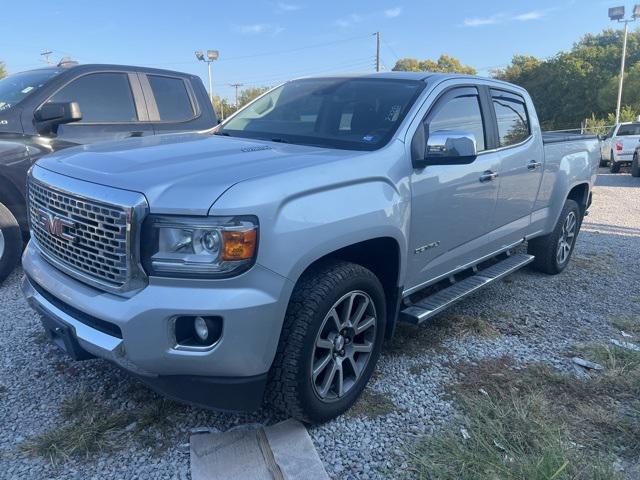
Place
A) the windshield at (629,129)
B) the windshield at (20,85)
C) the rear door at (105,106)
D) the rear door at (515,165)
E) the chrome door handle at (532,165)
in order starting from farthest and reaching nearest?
the windshield at (629,129) → the rear door at (105,106) → the windshield at (20,85) → the chrome door handle at (532,165) → the rear door at (515,165)

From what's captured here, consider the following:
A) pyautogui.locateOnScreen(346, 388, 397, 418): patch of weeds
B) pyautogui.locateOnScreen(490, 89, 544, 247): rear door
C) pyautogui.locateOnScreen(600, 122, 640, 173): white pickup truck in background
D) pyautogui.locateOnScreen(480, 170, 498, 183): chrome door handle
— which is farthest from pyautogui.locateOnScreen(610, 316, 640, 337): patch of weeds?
pyautogui.locateOnScreen(600, 122, 640, 173): white pickup truck in background

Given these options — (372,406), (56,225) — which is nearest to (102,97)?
(56,225)

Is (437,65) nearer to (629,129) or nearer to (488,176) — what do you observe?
(629,129)

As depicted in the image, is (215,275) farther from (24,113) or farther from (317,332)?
(24,113)

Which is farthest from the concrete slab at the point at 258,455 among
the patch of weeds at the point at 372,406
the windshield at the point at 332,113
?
the windshield at the point at 332,113

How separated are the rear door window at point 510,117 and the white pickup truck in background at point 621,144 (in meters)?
14.6

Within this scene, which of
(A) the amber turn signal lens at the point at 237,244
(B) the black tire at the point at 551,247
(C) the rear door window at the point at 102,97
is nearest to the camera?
(A) the amber turn signal lens at the point at 237,244

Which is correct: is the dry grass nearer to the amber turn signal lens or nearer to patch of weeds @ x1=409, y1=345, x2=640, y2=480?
the amber turn signal lens

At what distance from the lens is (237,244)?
2184 mm

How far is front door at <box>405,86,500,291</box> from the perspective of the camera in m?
3.20

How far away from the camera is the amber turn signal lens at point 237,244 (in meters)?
2.17

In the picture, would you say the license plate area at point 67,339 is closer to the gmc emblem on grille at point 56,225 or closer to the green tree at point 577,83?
the gmc emblem on grille at point 56,225

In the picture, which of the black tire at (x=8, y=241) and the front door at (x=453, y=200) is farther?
the black tire at (x=8, y=241)

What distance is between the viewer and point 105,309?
2289 millimetres
